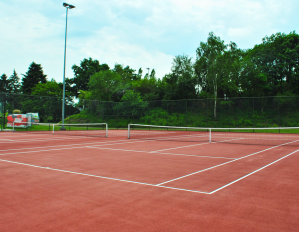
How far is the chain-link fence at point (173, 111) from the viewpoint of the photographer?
74.5ft

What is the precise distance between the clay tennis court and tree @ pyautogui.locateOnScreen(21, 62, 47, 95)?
221 feet

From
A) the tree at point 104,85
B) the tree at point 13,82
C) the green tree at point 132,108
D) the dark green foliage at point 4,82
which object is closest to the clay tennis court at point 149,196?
the green tree at point 132,108

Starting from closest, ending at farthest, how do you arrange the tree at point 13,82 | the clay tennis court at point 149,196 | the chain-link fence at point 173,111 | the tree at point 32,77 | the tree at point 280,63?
the clay tennis court at point 149,196, the chain-link fence at point 173,111, the tree at point 280,63, the tree at point 32,77, the tree at point 13,82

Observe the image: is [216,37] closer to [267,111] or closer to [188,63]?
[188,63]

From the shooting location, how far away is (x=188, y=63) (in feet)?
130

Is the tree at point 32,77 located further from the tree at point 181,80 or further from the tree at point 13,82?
the tree at point 181,80

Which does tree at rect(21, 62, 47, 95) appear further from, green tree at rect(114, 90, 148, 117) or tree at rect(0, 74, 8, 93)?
green tree at rect(114, 90, 148, 117)

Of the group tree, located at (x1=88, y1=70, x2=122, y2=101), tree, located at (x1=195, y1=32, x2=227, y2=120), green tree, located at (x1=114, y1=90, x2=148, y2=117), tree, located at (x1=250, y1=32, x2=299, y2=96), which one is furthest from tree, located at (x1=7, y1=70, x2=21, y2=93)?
tree, located at (x1=250, y1=32, x2=299, y2=96)

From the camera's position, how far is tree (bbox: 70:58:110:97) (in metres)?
65.5

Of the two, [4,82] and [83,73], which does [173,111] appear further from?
[4,82]

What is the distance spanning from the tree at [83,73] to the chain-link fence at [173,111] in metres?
37.4

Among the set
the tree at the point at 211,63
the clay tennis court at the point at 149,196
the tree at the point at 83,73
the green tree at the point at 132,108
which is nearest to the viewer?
the clay tennis court at the point at 149,196

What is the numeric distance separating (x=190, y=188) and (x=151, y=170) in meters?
1.78

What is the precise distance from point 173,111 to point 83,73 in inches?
1775
